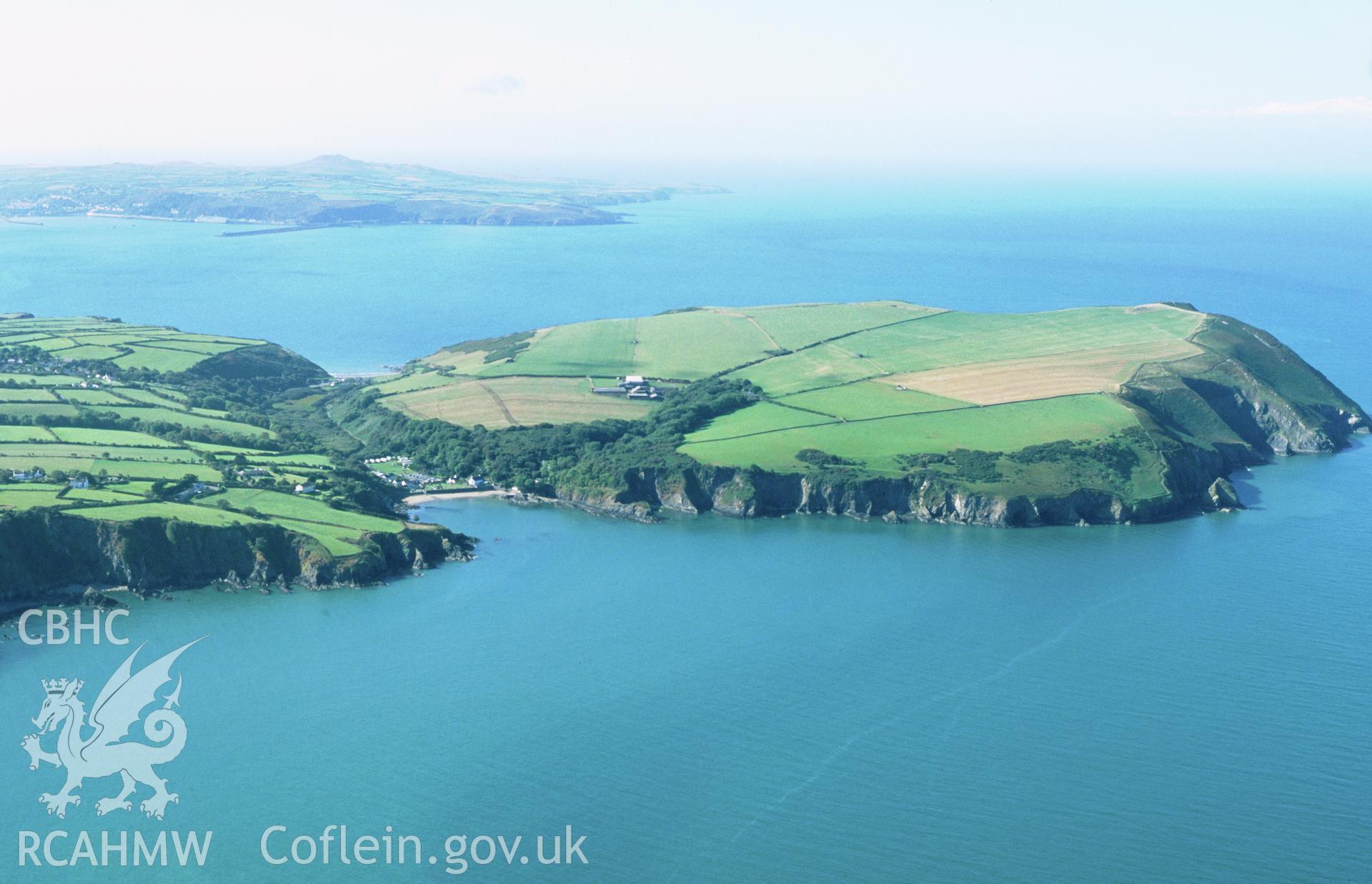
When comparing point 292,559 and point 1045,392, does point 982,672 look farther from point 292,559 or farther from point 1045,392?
point 1045,392

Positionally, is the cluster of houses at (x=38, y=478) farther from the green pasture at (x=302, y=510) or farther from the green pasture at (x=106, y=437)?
the green pasture at (x=106, y=437)

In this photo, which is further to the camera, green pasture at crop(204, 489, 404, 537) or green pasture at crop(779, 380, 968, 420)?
green pasture at crop(779, 380, 968, 420)

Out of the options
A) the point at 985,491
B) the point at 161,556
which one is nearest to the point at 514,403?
the point at 161,556

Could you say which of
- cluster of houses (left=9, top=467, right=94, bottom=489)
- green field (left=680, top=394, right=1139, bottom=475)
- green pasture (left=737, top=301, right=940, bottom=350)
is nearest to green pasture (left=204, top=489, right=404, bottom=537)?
cluster of houses (left=9, top=467, right=94, bottom=489)

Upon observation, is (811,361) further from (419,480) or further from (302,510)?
(302,510)

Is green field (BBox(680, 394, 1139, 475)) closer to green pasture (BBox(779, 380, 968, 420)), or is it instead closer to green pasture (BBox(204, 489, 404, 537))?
green pasture (BBox(779, 380, 968, 420))

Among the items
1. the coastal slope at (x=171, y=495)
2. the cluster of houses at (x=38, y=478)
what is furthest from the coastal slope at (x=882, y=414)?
the cluster of houses at (x=38, y=478)
